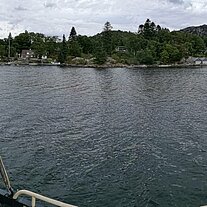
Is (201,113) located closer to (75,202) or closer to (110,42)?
(75,202)

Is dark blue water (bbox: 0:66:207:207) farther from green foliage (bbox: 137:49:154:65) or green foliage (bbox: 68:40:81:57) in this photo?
green foliage (bbox: 68:40:81:57)

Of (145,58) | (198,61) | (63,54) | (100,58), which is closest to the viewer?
(100,58)

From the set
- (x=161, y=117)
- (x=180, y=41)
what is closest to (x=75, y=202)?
(x=161, y=117)

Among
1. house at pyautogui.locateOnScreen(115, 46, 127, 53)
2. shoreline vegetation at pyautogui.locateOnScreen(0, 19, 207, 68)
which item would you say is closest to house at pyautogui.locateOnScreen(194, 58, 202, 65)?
shoreline vegetation at pyautogui.locateOnScreen(0, 19, 207, 68)

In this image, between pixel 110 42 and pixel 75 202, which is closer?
pixel 75 202

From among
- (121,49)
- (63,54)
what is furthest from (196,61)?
(63,54)

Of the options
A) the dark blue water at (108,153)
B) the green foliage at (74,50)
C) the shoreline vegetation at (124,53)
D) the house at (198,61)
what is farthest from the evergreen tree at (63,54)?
the dark blue water at (108,153)

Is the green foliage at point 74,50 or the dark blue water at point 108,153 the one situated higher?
the green foliage at point 74,50

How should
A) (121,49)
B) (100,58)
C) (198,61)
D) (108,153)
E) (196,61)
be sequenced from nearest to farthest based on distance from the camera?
(108,153), (100,58), (196,61), (198,61), (121,49)

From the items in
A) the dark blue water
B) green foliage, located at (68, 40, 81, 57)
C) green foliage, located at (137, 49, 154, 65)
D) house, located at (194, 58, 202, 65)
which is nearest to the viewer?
the dark blue water

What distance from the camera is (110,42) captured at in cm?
18825

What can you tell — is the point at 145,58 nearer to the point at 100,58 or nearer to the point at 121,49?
the point at 100,58

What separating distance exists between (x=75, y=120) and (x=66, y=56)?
6115 inches

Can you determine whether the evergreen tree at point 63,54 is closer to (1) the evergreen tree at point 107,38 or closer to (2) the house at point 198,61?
(1) the evergreen tree at point 107,38
